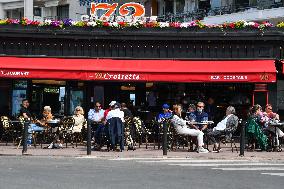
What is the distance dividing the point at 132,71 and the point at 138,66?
508 mm

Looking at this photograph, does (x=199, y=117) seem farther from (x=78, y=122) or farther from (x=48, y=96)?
(x=48, y=96)

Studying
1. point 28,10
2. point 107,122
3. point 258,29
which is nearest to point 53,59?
point 107,122

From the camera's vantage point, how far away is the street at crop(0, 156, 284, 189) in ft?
36.2

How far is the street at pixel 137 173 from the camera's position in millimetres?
11047

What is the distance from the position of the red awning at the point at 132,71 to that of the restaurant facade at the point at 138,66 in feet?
0.10

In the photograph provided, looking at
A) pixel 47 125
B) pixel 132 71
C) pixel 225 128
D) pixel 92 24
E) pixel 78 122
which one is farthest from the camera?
pixel 92 24

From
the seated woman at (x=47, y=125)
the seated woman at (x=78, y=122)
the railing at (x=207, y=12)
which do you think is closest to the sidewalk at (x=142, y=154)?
the seated woman at (x=47, y=125)

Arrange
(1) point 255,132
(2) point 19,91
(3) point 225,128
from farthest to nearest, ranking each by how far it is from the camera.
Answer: (2) point 19,91 → (1) point 255,132 → (3) point 225,128

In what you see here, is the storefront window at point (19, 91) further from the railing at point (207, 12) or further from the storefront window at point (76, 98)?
the railing at point (207, 12)

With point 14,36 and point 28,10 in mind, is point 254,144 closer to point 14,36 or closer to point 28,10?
point 14,36

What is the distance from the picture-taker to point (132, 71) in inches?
930

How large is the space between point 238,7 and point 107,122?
80.0ft

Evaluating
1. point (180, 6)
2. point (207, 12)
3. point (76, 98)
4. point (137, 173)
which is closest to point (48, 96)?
point (76, 98)

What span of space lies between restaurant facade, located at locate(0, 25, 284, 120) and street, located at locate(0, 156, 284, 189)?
6.94m
